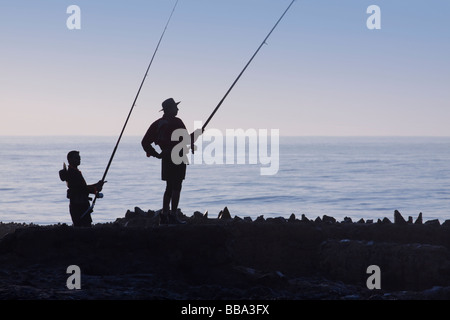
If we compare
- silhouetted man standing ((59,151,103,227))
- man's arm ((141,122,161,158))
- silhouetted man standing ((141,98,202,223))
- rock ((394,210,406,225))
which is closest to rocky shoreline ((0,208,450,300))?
rock ((394,210,406,225))

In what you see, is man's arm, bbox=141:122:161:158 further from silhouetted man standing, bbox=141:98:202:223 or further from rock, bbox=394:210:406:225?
rock, bbox=394:210:406:225

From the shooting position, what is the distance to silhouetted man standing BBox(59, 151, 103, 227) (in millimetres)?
10406

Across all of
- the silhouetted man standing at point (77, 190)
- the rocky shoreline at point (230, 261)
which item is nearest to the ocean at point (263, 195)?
the silhouetted man standing at point (77, 190)

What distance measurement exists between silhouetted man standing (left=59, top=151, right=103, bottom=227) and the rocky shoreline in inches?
54.4

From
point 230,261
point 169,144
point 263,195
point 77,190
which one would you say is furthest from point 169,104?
point 263,195

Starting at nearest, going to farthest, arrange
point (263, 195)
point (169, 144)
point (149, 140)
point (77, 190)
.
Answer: point (169, 144) → point (149, 140) → point (77, 190) → point (263, 195)

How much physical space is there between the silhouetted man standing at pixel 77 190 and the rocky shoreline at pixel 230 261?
138 cm

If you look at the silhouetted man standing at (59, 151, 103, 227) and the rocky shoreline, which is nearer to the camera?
the rocky shoreline

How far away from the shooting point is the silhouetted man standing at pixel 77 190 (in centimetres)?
1041

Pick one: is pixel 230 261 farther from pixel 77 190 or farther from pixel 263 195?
pixel 263 195

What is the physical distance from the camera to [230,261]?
900cm

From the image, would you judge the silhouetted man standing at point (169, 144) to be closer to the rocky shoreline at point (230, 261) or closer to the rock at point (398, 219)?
the rocky shoreline at point (230, 261)

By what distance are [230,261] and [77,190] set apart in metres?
2.87
